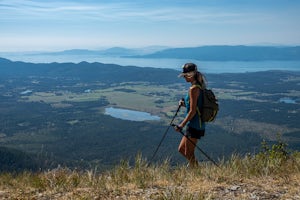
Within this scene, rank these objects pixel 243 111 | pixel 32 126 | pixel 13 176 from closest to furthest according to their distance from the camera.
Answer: pixel 13 176 < pixel 32 126 < pixel 243 111

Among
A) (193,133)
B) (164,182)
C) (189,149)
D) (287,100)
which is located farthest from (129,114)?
(164,182)

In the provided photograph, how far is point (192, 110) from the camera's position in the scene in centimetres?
652

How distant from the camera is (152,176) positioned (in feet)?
19.3

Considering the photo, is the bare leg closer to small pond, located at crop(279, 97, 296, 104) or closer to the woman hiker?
the woman hiker

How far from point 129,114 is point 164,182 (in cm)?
13022

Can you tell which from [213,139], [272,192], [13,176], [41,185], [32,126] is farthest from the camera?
[32,126]

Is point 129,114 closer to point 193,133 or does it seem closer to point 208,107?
point 193,133

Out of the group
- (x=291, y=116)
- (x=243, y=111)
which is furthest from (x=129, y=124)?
(x=291, y=116)

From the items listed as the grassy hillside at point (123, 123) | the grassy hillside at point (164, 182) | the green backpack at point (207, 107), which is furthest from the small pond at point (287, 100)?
the grassy hillside at point (164, 182)

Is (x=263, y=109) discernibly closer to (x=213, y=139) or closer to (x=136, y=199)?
(x=213, y=139)

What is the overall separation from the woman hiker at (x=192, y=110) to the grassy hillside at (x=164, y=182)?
549 millimetres

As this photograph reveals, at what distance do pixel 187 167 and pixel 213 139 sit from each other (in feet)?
272

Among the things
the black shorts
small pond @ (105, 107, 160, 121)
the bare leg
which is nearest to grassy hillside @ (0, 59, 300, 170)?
small pond @ (105, 107, 160, 121)

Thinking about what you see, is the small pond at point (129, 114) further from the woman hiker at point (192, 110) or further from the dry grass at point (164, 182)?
the dry grass at point (164, 182)
